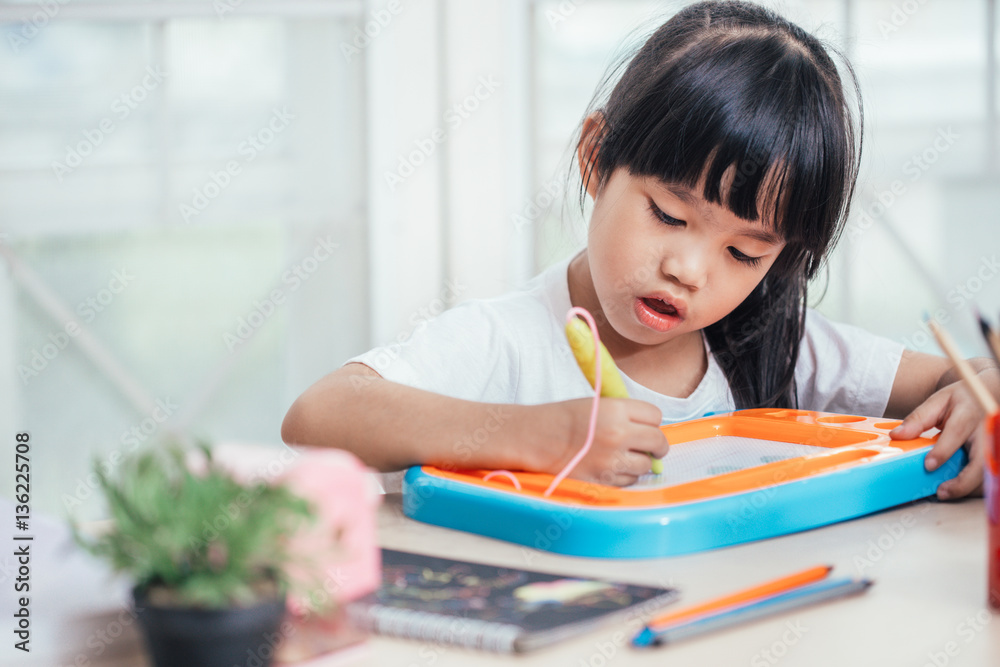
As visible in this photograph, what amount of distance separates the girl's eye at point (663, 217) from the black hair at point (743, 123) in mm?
24

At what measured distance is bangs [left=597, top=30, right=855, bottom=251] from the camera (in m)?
0.71

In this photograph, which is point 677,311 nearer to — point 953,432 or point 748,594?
point 953,432

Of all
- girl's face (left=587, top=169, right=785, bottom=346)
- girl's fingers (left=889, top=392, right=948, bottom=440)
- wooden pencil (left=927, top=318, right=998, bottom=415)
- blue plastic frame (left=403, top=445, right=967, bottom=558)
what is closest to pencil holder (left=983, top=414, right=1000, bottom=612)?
wooden pencil (left=927, top=318, right=998, bottom=415)

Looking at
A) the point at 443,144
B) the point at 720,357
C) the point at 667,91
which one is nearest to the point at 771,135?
the point at 667,91

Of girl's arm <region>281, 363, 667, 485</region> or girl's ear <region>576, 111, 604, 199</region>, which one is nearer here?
girl's arm <region>281, 363, 667, 485</region>

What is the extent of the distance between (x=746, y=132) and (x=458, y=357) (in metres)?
0.31

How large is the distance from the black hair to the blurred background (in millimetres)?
1003

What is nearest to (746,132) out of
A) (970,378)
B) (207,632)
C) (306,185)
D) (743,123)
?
(743,123)

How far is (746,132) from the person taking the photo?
715 mm

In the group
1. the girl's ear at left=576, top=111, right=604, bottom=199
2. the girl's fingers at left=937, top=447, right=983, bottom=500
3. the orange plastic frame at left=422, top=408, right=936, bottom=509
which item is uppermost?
the girl's ear at left=576, top=111, right=604, bottom=199

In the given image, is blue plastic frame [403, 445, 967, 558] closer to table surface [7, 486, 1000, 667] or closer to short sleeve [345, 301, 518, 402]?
table surface [7, 486, 1000, 667]

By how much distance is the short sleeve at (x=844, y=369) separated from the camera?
2.96 ft

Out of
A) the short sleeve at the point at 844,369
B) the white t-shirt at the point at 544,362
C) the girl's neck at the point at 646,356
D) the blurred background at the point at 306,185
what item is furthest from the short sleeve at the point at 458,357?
the blurred background at the point at 306,185

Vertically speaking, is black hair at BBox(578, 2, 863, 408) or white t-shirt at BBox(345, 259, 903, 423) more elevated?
black hair at BBox(578, 2, 863, 408)
